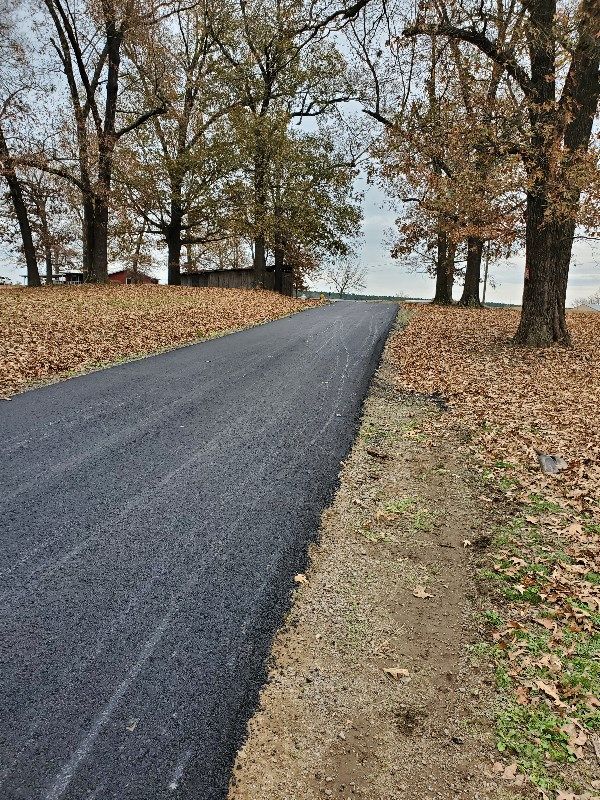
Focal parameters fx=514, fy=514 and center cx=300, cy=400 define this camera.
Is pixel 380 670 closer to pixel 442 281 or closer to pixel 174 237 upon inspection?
pixel 442 281

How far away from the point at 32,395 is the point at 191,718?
19.9ft

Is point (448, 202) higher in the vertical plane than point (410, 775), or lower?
higher

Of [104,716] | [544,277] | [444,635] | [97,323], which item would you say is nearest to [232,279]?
[97,323]

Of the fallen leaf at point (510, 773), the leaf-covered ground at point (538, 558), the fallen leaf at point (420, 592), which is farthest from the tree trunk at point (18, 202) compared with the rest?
the fallen leaf at point (510, 773)

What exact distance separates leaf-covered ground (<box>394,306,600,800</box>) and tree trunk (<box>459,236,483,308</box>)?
13.1m

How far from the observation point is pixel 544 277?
11172 millimetres

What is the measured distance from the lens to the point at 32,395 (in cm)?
737

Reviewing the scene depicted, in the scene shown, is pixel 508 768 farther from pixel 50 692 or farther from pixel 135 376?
pixel 135 376

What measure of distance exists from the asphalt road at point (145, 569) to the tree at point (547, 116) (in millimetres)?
6294

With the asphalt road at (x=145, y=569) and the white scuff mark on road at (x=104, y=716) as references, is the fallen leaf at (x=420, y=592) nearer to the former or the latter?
the asphalt road at (x=145, y=569)

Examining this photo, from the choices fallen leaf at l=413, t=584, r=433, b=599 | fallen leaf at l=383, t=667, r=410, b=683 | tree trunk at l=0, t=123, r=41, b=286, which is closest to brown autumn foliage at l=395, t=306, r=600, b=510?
fallen leaf at l=413, t=584, r=433, b=599

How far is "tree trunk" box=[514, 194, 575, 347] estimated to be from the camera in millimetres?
11039

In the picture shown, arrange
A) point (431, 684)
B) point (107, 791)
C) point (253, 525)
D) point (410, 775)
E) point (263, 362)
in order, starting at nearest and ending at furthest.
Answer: point (107, 791) < point (410, 775) < point (431, 684) < point (253, 525) < point (263, 362)

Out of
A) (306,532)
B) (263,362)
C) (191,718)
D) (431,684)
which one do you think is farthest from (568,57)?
(191,718)
